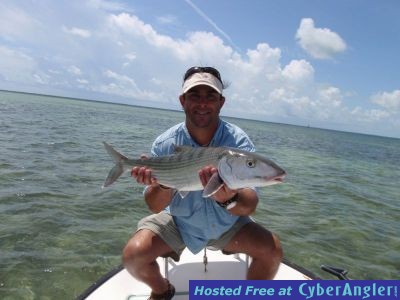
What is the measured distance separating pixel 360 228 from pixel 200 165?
7.49 m

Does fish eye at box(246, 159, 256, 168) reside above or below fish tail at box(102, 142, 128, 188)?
above

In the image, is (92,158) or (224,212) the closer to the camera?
(224,212)

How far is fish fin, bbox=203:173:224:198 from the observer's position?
3.24 meters

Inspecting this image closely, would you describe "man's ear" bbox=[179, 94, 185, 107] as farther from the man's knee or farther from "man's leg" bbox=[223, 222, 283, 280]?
the man's knee

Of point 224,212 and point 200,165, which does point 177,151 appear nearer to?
point 200,165

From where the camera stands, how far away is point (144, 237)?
415 centimetres

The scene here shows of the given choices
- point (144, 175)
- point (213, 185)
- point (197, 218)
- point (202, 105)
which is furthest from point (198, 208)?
point (202, 105)

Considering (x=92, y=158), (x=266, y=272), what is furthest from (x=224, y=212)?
(x=92, y=158)

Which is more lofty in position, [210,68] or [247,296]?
[210,68]

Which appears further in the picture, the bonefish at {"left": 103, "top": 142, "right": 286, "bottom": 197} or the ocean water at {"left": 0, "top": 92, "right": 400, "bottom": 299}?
the ocean water at {"left": 0, "top": 92, "right": 400, "bottom": 299}

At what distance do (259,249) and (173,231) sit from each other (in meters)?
1.00

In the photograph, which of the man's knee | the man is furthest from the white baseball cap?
the man's knee

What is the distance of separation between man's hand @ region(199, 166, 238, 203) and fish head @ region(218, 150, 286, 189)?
114mm

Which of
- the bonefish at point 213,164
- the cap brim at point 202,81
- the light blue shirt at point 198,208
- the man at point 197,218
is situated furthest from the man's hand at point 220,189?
the cap brim at point 202,81
